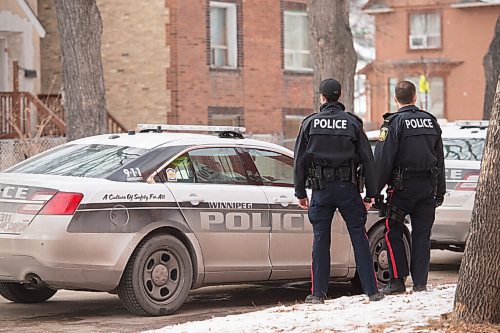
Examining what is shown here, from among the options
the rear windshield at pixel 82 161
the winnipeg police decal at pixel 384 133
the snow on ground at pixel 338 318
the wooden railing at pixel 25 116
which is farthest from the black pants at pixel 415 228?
the wooden railing at pixel 25 116

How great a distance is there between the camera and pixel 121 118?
32125 millimetres

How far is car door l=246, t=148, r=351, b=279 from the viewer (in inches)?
437

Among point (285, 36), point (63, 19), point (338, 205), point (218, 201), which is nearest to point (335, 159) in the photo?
point (338, 205)

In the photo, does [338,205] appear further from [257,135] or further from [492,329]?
[257,135]

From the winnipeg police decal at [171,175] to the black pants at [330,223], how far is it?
1.35m

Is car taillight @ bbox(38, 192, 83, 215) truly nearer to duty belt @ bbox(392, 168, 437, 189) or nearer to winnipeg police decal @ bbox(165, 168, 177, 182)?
winnipeg police decal @ bbox(165, 168, 177, 182)

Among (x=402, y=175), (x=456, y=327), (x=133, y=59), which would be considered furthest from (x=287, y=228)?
(x=133, y=59)

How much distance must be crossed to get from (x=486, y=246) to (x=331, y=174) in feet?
6.65

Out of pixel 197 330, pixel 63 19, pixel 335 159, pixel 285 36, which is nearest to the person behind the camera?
pixel 197 330

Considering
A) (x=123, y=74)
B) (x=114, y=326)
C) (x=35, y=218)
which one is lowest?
(x=114, y=326)

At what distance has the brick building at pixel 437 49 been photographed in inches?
2046

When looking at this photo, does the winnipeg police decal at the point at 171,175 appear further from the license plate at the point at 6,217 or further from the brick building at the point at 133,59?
the brick building at the point at 133,59

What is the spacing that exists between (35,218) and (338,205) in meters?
2.42

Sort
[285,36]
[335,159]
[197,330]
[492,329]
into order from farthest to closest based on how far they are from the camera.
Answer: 1. [285,36]
2. [335,159]
3. [197,330]
4. [492,329]
